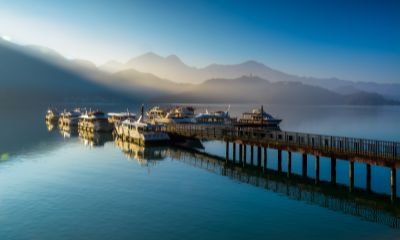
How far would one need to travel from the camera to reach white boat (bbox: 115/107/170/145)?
2785 inches

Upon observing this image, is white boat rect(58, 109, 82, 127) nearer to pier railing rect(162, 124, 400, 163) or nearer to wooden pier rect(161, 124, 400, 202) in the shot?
pier railing rect(162, 124, 400, 163)

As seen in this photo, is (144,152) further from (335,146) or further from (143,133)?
(335,146)

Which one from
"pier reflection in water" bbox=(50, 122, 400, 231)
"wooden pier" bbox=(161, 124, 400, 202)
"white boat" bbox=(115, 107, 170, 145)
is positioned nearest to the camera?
"pier reflection in water" bbox=(50, 122, 400, 231)

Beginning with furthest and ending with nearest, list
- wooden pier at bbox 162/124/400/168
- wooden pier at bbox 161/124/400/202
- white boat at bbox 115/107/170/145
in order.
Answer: white boat at bbox 115/107/170/145, wooden pier at bbox 162/124/400/168, wooden pier at bbox 161/124/400/202

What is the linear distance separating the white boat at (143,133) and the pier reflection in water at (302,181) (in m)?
4.87

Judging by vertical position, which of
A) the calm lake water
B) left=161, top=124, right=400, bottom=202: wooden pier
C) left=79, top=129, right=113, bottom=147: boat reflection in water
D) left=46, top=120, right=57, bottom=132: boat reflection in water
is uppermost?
left=161, top=124, right=400, bottom=202: wooden pier

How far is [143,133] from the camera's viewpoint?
72.1 metres

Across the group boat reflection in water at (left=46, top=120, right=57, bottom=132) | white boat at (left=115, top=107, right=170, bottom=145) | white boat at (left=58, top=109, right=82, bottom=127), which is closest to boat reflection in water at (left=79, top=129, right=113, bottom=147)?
white boat at (left=115, top=107, right=170, bottom=145)

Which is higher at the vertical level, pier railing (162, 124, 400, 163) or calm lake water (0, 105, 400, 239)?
pier railing (162, 124, 400, 163)

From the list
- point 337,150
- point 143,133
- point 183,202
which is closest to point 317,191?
point 337,150

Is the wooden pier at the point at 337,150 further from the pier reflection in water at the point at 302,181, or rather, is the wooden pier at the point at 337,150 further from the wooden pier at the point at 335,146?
the pier reflection in water at the point at 302,181

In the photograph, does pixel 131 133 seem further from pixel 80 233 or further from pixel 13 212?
pixel 80 233

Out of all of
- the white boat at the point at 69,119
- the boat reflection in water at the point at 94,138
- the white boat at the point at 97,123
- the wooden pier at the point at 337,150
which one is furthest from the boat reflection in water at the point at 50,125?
the wooden pier at the point at 337,150

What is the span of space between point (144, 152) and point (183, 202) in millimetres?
31295
